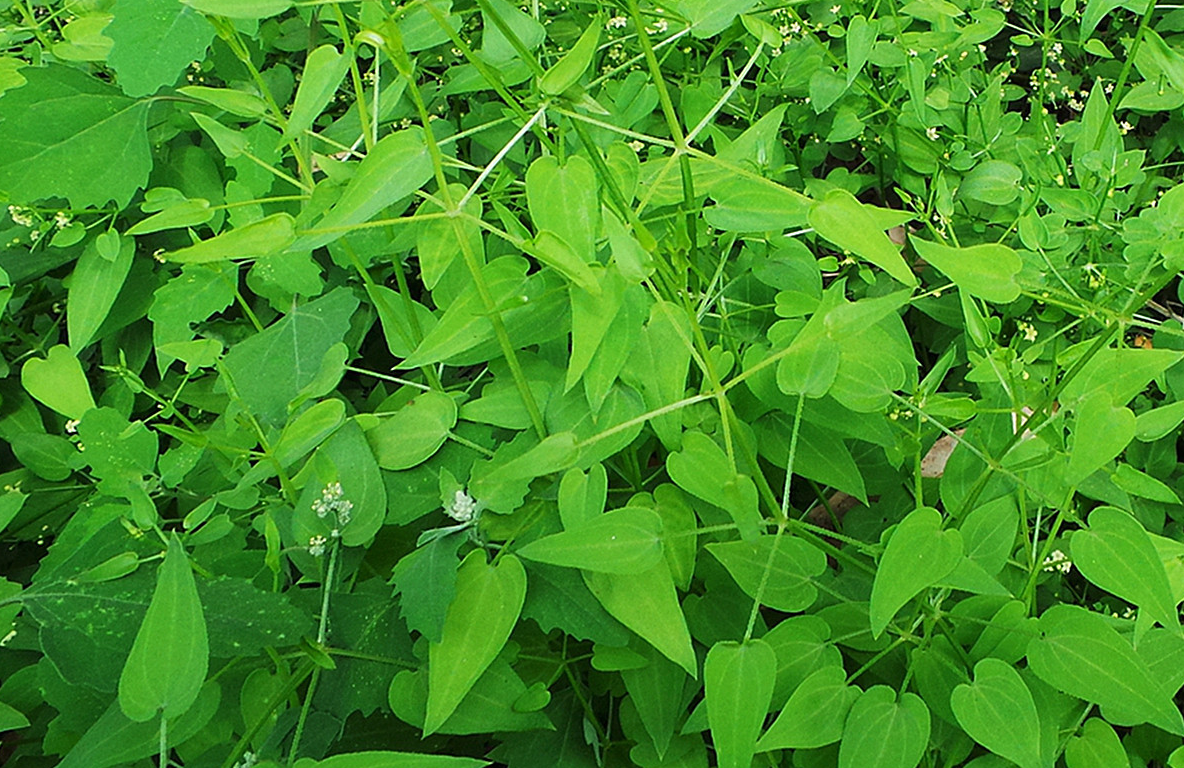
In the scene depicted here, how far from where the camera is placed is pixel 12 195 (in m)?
0.91

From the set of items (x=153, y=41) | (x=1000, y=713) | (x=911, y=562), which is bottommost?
(x=1000, y=713)

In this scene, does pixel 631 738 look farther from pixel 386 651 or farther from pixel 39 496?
pixel 39 496

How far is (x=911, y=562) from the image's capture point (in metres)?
0.61

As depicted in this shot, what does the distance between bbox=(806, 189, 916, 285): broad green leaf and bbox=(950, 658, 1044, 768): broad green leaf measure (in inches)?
12.1

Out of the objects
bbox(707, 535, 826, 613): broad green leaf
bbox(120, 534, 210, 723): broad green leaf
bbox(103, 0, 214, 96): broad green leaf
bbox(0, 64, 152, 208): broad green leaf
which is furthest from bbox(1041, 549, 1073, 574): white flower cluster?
bbox(0, 64, 152, 208): broad green leaf

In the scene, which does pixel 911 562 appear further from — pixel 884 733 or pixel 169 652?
pixel 169 652

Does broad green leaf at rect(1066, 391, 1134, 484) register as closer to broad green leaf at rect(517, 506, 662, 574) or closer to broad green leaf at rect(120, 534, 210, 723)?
broad green leaf at rect(517, 506, 662, 574)

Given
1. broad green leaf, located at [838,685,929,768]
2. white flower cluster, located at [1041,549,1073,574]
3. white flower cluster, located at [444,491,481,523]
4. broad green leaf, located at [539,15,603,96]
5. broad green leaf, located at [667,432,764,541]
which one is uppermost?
broad green leaf, located at [539,15,603,96]

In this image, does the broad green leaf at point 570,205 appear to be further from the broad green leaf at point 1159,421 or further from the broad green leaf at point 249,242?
the broad green leaf at point 1159,421

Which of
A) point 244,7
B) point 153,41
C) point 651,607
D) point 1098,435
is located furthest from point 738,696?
point 153,41

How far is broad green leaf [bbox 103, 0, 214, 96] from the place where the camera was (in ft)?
2.57

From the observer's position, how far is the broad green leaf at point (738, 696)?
23.3 inches

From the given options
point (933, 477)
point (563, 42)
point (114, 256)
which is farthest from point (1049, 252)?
point (114, 256)

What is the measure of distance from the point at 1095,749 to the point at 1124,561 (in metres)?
0.20
